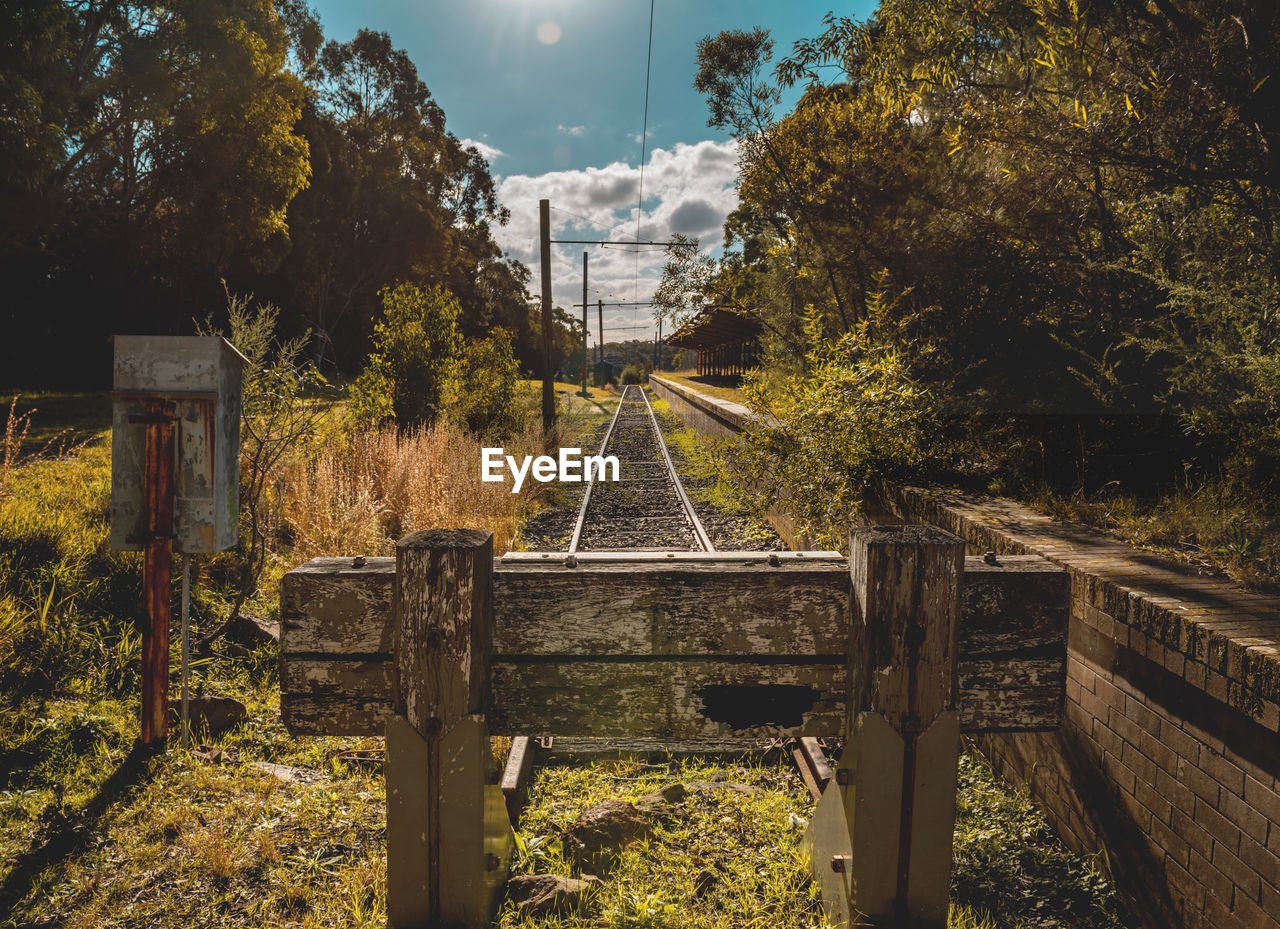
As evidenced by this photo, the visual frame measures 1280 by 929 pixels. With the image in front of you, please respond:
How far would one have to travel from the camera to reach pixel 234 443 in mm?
3312

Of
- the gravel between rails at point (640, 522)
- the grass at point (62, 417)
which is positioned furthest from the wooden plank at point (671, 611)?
the grass at point (62, 417)

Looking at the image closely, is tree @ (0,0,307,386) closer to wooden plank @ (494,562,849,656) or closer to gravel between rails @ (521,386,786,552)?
gravel between rails @ (521,386,786,552)

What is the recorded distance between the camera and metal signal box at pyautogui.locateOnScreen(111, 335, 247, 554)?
10.1 ft

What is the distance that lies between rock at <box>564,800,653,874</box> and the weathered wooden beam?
1.27m

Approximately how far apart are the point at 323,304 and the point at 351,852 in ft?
107

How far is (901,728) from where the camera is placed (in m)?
1.53

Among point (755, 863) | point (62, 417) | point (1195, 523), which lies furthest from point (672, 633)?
point (62, 417)

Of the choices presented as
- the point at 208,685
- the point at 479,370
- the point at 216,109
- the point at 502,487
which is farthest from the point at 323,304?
the point at 208,685

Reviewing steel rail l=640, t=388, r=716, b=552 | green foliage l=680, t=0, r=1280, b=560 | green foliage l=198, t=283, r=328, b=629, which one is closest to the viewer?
green foliage l=680, t=0, r=1280, b=560

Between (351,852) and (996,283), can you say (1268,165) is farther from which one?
(351,852)

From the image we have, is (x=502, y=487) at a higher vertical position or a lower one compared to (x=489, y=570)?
lower

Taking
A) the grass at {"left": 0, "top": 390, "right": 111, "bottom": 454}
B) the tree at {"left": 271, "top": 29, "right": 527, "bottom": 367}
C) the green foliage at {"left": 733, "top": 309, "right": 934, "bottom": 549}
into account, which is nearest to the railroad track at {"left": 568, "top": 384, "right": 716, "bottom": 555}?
the green foliage at {"left": 733, "top": 309, "right": 934, "bottom": 549}

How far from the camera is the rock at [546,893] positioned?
7.24 ft
